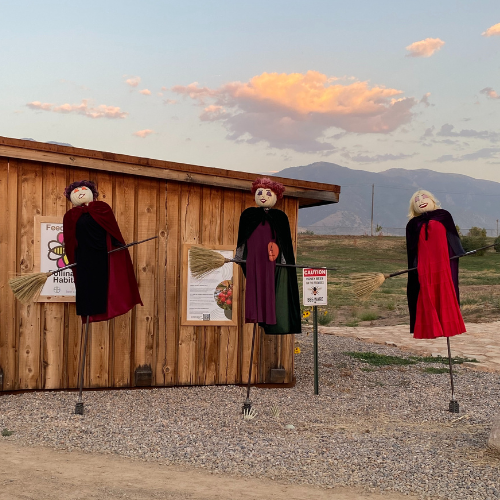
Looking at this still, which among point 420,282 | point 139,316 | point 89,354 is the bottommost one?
point 89,354

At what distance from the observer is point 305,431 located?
6.00 meters

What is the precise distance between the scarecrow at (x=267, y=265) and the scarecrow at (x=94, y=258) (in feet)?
4.31

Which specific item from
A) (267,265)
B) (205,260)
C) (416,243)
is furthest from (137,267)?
(416,243)

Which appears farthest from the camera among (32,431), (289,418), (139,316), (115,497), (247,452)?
(139,316)

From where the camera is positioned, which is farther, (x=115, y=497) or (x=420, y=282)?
(x=420, y=282)

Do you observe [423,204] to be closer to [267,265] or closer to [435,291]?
[435,291]

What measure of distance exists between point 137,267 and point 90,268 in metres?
1.09

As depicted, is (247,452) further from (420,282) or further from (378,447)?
(420,282)

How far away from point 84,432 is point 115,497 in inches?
68.8

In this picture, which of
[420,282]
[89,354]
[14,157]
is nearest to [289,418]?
[420,282]

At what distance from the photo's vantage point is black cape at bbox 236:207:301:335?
6.65m

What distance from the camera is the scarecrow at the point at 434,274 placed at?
6613mm

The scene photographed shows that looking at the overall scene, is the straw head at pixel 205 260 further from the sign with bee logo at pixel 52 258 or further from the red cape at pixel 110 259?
the sign with bee logo at pixel 52 258

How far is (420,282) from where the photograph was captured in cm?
673
